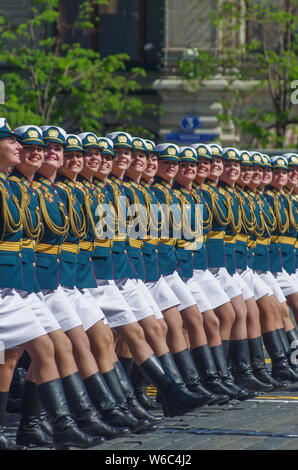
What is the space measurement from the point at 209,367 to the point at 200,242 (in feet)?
3.39

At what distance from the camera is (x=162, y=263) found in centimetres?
1065

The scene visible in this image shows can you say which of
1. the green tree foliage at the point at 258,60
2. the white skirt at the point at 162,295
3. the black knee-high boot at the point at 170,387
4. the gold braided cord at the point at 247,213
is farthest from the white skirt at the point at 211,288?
the green tree foliage at the point at 258,60

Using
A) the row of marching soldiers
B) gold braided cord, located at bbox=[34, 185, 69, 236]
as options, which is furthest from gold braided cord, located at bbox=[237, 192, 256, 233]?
gold braided cord, located at bbox=[34, 185, 69, 236]

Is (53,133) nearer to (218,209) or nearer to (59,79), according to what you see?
(218,209)

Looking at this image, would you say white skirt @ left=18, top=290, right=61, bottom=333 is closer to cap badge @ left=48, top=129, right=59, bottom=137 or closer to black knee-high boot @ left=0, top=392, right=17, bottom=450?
black knee-high boot @ left=0, top=392, right=17, bottom=450

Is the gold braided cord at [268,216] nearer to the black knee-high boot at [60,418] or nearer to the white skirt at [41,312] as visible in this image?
the white skirt at [41,312]

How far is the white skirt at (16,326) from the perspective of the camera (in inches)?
318

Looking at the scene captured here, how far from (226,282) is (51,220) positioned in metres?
2.87

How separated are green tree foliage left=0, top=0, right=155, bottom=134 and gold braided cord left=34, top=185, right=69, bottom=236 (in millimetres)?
15524

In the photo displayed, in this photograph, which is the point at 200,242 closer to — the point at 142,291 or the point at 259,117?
the point at 142,291

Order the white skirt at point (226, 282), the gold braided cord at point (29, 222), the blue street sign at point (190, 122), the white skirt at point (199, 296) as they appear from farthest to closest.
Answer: the blue street sign at point (190, 122)
the white skirt at point (226, 282)
the white skirt at point (199, 296)
the gold braided cord at point (29, 222)

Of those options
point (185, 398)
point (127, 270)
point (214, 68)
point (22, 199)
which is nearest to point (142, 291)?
point (127, 270)

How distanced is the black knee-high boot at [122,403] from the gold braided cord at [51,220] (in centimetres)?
93

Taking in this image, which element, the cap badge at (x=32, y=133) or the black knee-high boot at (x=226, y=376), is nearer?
the cap badge at (x=32, y=133)
